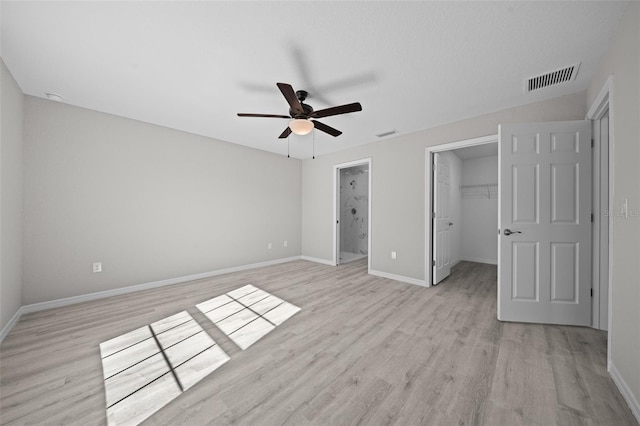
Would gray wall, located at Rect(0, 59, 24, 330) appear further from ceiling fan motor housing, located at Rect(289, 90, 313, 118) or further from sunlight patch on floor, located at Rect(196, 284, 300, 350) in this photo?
ceiling fan motor housing, located at Rect(289, 90, 313, 118)

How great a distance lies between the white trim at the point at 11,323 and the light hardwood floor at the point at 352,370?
0.20 feet

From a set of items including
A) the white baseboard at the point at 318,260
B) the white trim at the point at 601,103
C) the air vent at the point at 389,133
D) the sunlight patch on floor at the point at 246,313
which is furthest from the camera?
the white baseboard at the point at 318,260

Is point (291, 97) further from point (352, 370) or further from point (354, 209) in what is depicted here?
point (354, 209)

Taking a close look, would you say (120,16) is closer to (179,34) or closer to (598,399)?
(179,34)

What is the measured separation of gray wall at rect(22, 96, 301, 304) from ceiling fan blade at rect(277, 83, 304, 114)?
2607 mm

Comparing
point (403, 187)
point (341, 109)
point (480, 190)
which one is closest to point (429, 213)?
point (403, 187)

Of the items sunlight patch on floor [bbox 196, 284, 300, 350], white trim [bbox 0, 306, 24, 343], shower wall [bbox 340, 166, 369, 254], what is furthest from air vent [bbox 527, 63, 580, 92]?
white trim [bbox 0, 306, 24, 343]

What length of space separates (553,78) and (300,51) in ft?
8.25

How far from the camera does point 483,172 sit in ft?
17.9

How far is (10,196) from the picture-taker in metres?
2.30

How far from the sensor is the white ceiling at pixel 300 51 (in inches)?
61.8

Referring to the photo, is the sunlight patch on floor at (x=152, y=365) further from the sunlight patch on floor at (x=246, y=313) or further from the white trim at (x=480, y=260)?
the white trim at (x=480, y=260)

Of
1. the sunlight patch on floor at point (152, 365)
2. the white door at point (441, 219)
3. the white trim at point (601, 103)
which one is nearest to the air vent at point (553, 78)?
the white trim at point (601, 103)

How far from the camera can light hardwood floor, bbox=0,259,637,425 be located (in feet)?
4.35
